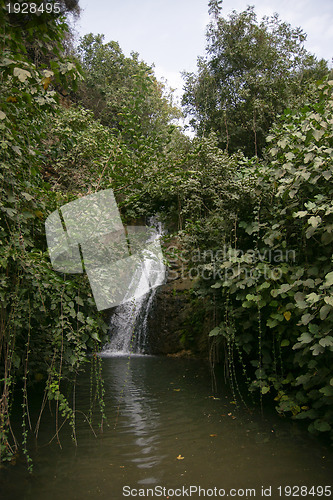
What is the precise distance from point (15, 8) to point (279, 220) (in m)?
2.97

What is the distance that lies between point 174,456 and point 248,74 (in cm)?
1290

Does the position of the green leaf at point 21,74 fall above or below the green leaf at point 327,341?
above

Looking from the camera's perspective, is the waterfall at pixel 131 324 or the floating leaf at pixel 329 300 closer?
the floating leaf at pixel 329 300

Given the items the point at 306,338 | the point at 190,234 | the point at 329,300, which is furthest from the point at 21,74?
the point at 190,234

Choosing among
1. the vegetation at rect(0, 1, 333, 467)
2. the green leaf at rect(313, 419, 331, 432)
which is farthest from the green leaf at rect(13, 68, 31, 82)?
the green leaf at rect(313, 419, 331, 432)

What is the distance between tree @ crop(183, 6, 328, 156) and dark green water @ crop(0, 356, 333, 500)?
10175 millimetres

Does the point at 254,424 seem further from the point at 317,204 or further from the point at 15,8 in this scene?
the point at 15,8

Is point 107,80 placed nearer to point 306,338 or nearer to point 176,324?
point 176,324

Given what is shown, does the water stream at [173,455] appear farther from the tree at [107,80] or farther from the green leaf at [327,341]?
the tree at [107,80]

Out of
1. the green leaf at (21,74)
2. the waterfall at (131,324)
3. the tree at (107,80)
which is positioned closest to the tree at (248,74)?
the tree at (107,80)

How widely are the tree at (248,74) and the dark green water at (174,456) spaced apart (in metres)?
10.2

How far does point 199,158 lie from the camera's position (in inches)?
220

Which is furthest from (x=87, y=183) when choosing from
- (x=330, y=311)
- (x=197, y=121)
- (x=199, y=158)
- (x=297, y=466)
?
(x=197, y=121)

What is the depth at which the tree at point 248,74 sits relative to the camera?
40.6ft
